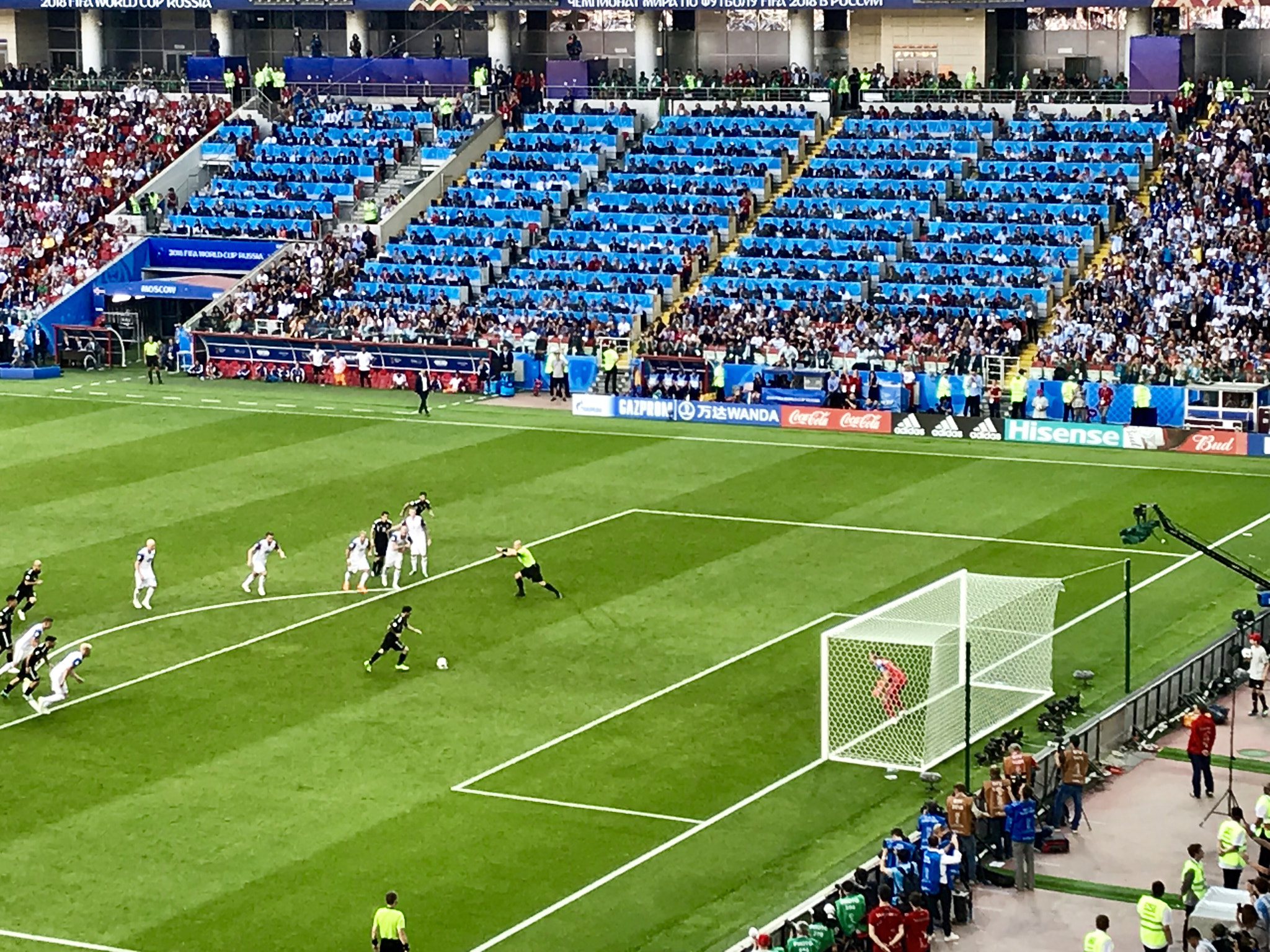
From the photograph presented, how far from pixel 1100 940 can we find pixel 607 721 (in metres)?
12.8

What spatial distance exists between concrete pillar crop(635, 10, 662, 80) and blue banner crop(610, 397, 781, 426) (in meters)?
23.4

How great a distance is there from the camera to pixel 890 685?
33625mm

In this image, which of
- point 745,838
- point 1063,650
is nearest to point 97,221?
point 1063,650

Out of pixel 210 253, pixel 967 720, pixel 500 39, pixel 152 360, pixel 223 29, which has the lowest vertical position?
pixel 967 720

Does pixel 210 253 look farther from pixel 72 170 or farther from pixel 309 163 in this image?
pixel 72 170

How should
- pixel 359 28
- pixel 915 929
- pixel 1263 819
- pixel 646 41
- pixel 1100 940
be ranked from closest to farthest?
1. pixel 1100 940
2. pixel 915 929
3. pixel 1263 819
4. pixel 646 41
5. pixel 359 28

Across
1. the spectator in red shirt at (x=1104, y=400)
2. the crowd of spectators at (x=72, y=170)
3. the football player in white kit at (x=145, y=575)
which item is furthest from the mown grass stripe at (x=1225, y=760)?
the crowd of spectators at (x=72, y=170)

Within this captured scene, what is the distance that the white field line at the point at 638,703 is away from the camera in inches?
1276

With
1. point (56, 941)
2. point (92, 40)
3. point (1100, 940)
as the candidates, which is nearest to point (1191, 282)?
point (1100, 940)

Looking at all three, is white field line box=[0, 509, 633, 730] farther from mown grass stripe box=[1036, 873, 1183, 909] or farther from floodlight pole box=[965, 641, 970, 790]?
mown grass stripe box=[1036, 873, 1183, 909]

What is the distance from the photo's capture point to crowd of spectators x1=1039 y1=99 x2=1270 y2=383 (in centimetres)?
6050

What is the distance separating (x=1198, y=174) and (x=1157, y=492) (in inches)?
800

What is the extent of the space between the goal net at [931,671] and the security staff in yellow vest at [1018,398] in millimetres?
23797

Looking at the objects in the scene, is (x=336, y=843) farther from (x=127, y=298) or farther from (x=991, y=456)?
(x=127, y=298)
